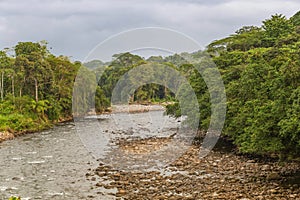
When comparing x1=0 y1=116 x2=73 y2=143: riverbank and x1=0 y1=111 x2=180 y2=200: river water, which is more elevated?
x1=0 y1=116 x2=73 y2=143: riverbank

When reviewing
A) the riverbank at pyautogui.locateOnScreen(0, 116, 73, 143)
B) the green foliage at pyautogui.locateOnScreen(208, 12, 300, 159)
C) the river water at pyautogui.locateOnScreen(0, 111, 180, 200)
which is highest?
the green foliage at pyautogui.locateOnScreen(208, 12, 300, 159)

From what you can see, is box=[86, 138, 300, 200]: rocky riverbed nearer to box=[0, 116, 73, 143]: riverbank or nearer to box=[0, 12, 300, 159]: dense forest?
box=[0, 12, 300, 159]: dense forest

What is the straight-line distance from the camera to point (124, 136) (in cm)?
3416

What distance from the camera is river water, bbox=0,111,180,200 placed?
1627 centimetres

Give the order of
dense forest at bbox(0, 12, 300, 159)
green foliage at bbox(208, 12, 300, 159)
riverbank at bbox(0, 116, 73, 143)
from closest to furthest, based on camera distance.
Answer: green foliage at bbox(208, 12, 300, 159), dense forest at bbox(0, 12, 300, 159), riverbank at bbox(0, 116, 73, 143)

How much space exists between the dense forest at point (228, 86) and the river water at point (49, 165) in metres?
4.22

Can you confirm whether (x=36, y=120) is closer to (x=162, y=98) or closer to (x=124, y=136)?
(x=124, y=136)

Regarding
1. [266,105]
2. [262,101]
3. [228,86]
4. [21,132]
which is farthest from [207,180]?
[21,132]

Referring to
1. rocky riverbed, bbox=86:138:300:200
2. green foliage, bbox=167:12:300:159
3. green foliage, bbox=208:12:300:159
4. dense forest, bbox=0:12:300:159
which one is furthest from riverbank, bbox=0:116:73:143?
green foliage, bbox=208:12:300:159

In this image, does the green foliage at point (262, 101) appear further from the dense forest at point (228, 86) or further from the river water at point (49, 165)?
the river water at point (49, 165)

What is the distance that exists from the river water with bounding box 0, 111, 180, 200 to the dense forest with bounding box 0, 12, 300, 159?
4.22 meters

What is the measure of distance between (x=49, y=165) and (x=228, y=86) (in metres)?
12.4

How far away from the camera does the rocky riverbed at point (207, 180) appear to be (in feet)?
48.9

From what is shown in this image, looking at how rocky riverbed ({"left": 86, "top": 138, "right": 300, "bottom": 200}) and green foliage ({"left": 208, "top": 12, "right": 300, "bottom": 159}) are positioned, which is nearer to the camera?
rocky riverbed ({"left": 86, "top": 138, "right": 300, "bottom": 200})
